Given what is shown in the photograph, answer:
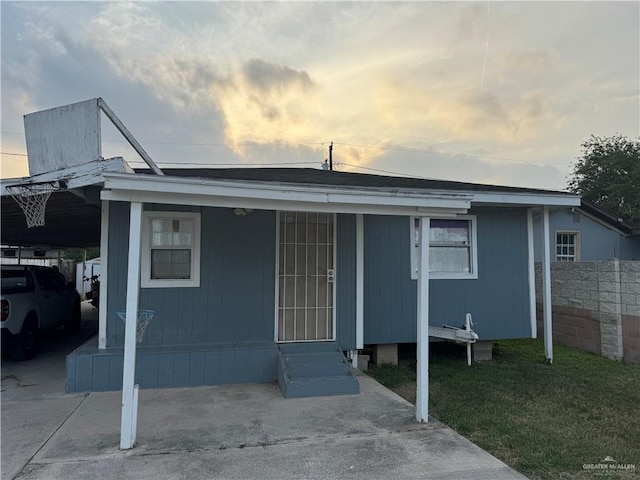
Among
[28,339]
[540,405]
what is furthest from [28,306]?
[540,405]

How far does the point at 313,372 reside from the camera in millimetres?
5043

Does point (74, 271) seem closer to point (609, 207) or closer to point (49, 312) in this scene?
point (49, 312)

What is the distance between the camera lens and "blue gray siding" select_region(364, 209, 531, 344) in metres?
6.36

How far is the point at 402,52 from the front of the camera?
812cm

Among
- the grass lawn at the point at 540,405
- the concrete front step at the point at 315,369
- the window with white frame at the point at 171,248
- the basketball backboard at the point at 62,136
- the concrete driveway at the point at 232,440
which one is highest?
the basketball backboard at the point at 62,136

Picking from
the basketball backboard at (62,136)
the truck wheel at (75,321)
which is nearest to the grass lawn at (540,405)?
the basketball backboard at (62,136)

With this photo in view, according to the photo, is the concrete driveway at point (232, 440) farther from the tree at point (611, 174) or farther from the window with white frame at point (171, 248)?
the tree at point (611, 174)

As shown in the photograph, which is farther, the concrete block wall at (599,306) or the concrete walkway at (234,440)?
the concrete block wall at (599,306)

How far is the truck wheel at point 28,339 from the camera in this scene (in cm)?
632

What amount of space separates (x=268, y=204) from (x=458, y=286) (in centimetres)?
411

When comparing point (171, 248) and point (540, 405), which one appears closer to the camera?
point (540, 405)

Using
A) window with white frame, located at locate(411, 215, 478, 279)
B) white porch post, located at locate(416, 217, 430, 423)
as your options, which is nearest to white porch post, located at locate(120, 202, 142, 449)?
white porch post, located at locate(416, 217, 430, 423)

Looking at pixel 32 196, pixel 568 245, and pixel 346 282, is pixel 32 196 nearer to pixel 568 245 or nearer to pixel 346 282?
pixel 346 282

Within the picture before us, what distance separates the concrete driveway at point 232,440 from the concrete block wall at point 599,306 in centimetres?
462
